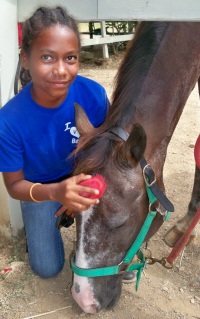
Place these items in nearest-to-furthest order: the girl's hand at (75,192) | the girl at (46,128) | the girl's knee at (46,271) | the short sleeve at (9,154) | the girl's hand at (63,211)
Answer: the girl's hand at (75,192) < the girl at (46,128) < the short sleeve at (9,154) < the girl's hand at (63,211) < the girl's knee at (46,271)

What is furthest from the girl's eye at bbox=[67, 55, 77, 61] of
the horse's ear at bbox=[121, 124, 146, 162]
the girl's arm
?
the girl's arm

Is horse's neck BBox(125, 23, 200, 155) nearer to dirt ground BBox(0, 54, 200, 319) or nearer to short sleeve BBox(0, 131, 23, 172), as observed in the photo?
short sleeve BBox(0, 131, 23, 172)

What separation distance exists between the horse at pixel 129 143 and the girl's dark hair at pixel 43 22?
1.33ft

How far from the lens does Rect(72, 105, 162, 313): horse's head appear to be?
1602 mm

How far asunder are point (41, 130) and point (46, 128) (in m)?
0.03

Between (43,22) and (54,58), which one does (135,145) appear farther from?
(43,22)

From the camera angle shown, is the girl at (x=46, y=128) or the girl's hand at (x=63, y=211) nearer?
the girl at (x=46, y=128)

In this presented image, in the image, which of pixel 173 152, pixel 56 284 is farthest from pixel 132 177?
pixel 173 152

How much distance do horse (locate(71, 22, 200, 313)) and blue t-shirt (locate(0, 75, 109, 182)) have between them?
24cm

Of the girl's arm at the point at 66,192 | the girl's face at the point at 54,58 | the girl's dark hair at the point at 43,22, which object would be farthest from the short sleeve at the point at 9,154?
the girl's dark hair at the point at 43,22

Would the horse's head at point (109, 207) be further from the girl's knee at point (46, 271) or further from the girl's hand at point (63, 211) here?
the girl's knee at point (46, 271)

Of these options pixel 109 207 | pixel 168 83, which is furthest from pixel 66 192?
pixel 168 83

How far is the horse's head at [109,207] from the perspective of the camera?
5.25 feet

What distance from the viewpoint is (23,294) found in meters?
2.24
